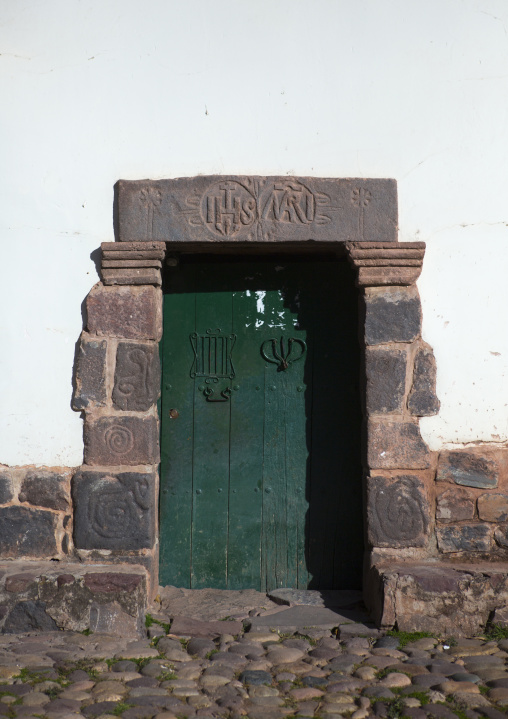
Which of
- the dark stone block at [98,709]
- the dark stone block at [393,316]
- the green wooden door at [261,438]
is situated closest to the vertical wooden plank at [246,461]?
the green wooden door at [261,438]

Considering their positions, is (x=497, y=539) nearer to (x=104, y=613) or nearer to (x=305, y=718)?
(x=305, y=718)

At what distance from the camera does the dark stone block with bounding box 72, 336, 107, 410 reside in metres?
3.53

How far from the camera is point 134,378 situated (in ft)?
11.7

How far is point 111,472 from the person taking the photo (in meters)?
3.52

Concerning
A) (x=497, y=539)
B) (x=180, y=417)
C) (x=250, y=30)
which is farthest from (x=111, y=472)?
(x=250, y=30)

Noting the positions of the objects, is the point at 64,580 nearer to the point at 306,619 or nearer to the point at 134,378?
the point at 134,378

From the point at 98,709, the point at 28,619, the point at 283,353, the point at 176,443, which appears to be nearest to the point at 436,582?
the point at 283,353

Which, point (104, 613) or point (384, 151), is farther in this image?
point (384, 151)

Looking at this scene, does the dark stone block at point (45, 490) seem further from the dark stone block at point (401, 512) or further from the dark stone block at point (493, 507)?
the dark stone block at point (493, 507)

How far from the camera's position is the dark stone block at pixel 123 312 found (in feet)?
11.6

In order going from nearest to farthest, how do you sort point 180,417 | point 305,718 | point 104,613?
point 305,718 < point 104,613 < point 180,417

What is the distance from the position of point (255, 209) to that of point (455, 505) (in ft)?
5.70

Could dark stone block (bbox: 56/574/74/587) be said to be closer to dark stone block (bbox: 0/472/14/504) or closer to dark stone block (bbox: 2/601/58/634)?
dark stone block (bbox: 2/601/58/634)

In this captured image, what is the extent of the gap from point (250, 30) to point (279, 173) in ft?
2.35
